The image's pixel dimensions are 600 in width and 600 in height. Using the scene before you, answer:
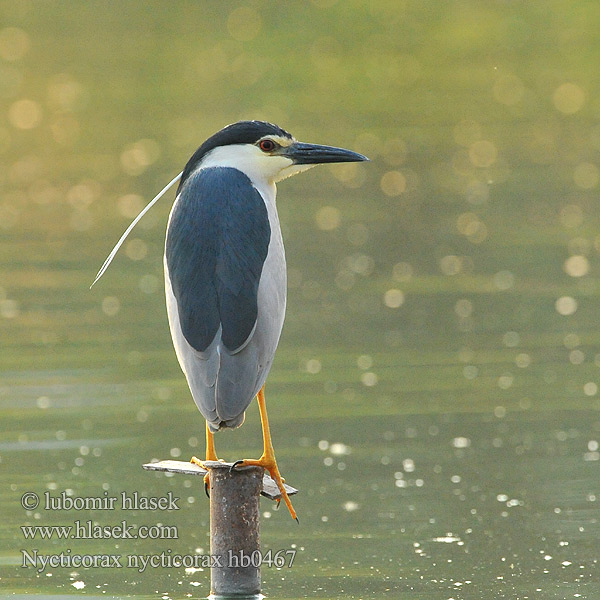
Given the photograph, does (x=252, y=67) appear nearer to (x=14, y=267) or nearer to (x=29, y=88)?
(x=29, y=88)

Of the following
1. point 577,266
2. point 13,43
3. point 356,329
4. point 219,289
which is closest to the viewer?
point 219,289

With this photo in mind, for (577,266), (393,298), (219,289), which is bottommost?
(219,289)

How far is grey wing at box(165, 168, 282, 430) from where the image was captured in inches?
215

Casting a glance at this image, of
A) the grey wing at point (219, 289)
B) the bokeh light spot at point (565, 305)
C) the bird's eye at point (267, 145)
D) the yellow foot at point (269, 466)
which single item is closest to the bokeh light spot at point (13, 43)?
the bokeh light spot at point (565, 305)

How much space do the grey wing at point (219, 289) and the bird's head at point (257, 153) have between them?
0.11 metres

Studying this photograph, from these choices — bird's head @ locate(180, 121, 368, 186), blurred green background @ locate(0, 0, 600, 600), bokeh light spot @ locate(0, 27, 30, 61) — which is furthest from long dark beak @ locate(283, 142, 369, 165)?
bokeh light spot @ locate(0, 27, 30, 61)

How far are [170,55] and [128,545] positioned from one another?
20.8 m

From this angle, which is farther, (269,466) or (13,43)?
A: (13,43)

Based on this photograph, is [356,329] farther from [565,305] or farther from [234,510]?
[234,510]

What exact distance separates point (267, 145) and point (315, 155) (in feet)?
0.81

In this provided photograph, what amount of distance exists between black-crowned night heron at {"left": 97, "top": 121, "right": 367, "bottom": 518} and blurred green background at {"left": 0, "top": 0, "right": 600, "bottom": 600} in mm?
1293

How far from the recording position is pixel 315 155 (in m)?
6.28

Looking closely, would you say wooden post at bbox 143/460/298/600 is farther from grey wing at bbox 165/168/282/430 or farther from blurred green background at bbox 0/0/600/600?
blurred green background at bbox 0/0/600/600

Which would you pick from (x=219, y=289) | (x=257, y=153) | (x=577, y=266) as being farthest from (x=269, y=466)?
(x=577, y=266)
